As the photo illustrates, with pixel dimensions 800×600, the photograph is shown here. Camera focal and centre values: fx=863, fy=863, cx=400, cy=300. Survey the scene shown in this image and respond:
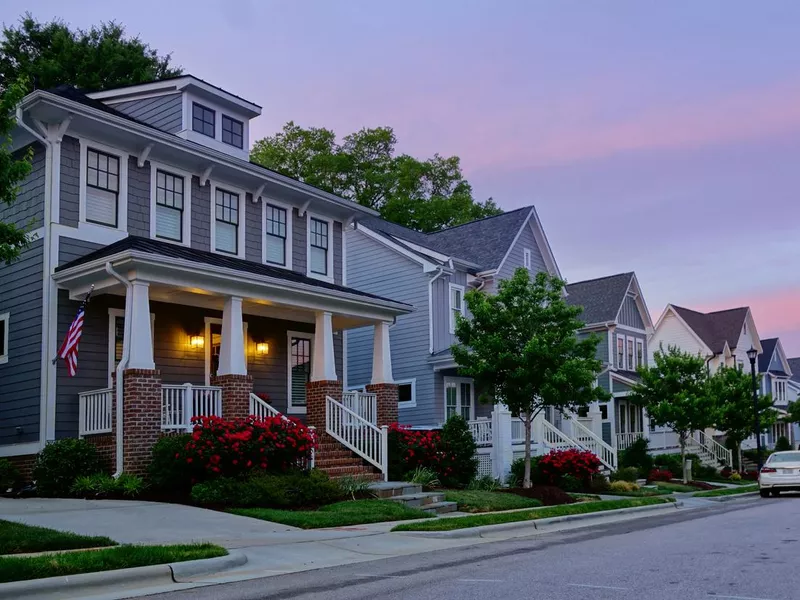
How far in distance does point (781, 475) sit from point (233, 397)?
17.4 m

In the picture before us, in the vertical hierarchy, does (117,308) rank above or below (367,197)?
below

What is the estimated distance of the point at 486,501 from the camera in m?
17.9

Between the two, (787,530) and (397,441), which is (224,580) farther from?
(397,441)

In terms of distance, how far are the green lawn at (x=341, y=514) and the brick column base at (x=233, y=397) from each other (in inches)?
130

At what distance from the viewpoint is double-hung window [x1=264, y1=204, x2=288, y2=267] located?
2334 centimetres

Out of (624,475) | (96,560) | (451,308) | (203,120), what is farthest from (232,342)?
(624,475)

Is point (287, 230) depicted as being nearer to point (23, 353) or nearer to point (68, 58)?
point (23, 353)

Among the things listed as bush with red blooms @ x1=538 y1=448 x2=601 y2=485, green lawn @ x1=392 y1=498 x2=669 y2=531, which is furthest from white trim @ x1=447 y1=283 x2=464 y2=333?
green lawn @ x1=392 y1=498 x2=669 y2=531

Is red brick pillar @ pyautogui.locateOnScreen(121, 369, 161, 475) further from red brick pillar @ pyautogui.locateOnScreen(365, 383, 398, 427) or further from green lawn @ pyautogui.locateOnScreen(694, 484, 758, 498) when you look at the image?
green lawn @ pyautogui.locateOnScreen(694, 484, 758, 498)

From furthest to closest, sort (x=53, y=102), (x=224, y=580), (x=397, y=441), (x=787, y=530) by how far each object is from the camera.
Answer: (x=397, y=441) → (x=53, y=102) → (x=787, y=530) → (x=224, y=580)

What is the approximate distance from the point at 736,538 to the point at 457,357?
9.83 metres

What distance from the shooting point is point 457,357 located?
22234mm

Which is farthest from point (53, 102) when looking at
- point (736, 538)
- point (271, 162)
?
point (271, 162)

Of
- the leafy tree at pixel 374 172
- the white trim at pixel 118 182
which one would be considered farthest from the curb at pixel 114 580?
the leafy tree at pixel 374 172
